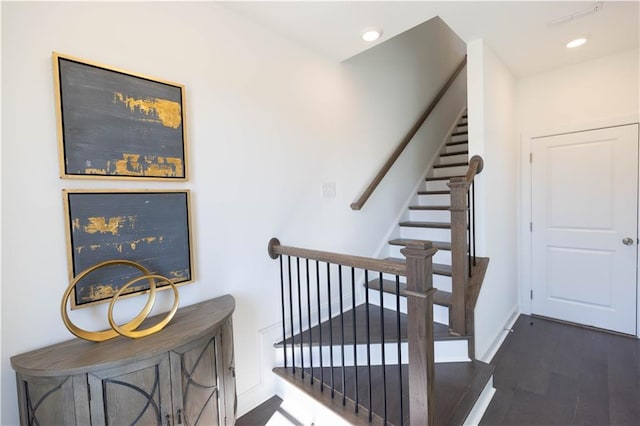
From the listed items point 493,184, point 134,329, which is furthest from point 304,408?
point 493,184

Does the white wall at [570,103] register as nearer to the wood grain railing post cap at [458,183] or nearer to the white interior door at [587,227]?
the white interior door at [587,227]

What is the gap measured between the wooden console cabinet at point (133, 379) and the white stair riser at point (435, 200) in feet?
8.86

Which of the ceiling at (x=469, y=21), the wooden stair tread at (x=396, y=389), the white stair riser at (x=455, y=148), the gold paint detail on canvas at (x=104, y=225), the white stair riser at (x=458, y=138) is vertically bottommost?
the wooden stair tread at (x=396, y=389)

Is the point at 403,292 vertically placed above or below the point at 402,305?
above

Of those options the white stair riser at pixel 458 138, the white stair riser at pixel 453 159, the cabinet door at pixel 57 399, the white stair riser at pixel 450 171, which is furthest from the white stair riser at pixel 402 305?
the white stair riser at pixel 458 138

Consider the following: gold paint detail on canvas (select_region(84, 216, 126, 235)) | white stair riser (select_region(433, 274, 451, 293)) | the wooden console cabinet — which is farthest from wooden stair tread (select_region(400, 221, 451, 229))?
gold paint detail on canvas (select_region(84, 216, 126, 235))

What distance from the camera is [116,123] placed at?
136cm

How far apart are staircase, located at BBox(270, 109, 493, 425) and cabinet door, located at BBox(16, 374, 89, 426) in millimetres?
1069

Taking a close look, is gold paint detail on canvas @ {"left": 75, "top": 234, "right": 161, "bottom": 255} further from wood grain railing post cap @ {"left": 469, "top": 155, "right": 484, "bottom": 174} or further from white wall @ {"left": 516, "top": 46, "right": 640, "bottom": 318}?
white wall @ {"left": 516, "top": 46, "right": 640, "bottom": 318}

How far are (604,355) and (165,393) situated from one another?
3.28 metres

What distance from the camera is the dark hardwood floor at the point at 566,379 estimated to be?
1.82m

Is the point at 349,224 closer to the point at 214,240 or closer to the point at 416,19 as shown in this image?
the point at 214,240

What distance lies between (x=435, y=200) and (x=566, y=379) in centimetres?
190

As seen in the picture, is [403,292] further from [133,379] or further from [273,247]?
[133,379]
